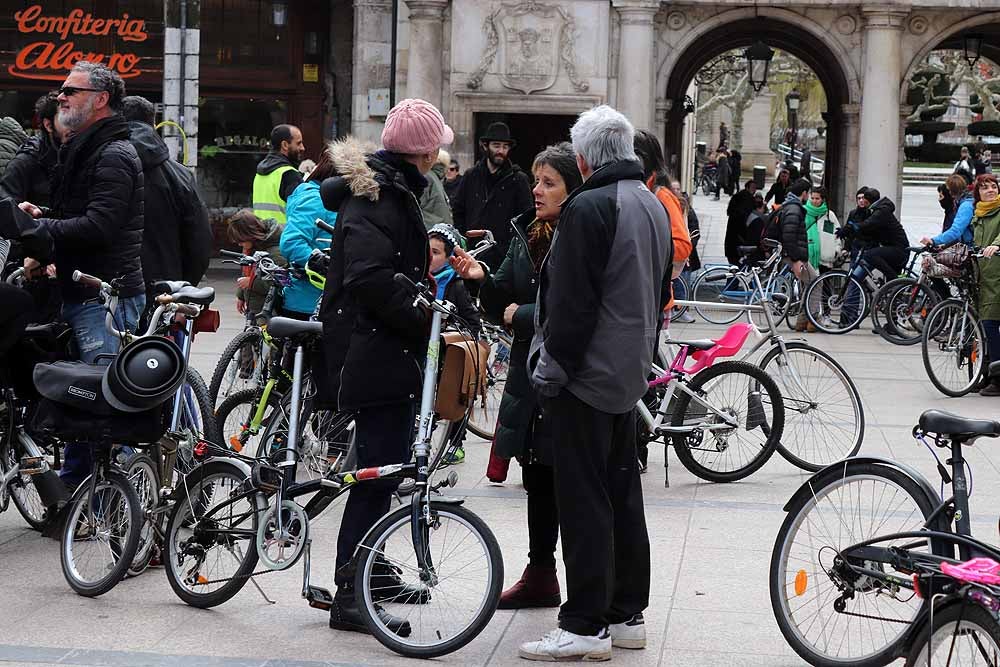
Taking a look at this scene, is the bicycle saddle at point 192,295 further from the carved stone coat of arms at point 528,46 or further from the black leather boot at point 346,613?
the carved stone coat of arms at point 528,46

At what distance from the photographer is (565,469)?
5.09m

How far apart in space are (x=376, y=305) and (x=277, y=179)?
4481 mm

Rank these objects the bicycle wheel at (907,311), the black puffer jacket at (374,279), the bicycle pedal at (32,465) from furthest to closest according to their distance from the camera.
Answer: the bicycle wheel at (907,311) < the bicycle pedal at (32,465) < the black puffer jacket at (374,279)

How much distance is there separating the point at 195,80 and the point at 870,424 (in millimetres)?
8165

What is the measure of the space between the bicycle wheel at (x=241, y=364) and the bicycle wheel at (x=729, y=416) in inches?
91.6

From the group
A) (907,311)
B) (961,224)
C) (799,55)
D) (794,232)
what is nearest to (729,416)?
(961,224)

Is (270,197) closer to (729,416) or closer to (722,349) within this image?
(722,349)

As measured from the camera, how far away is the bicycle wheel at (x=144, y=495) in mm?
6004

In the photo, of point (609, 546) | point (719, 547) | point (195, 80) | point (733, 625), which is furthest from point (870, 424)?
point (195, 80)

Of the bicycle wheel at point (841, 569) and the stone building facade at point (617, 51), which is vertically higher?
the stone building facade at point (617, 51)

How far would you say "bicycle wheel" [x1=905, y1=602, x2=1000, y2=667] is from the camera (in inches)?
155

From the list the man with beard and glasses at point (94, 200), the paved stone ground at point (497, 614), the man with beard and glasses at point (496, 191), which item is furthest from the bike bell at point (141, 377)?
the man with beard and glasses at point (496, 191)

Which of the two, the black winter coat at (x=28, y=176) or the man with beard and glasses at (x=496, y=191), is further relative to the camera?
the man with beard and glasses at (x=496, y=191)

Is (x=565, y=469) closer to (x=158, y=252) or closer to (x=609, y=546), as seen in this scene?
(x=609, y=546)
